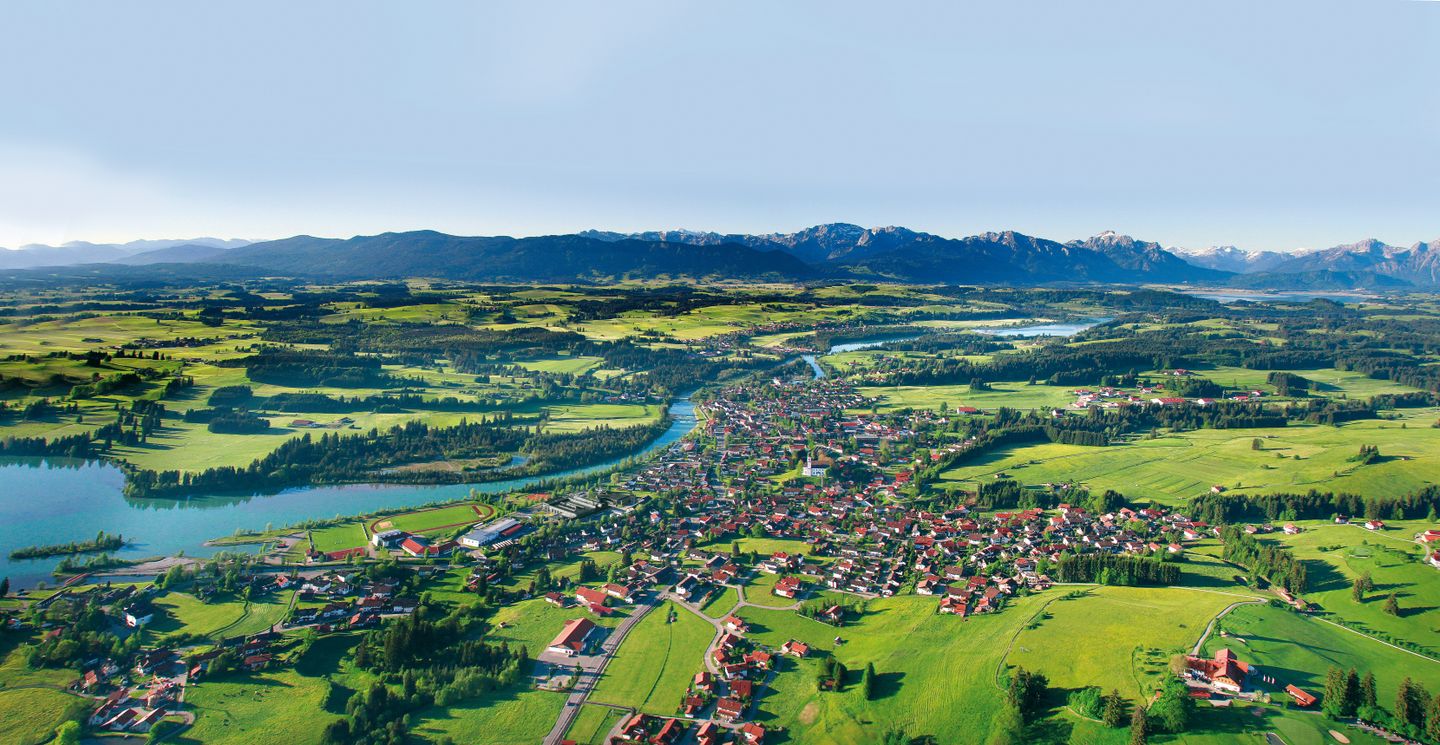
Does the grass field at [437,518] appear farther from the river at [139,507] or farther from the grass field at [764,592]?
the grass field at [764,592]

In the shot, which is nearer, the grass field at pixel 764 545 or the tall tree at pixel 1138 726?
the tall tree at pixel 1138 726

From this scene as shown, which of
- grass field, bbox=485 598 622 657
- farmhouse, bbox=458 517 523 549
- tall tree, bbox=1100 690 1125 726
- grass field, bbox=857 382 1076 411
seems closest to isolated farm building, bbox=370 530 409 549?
farmhouse, bbox=458 517 523 549

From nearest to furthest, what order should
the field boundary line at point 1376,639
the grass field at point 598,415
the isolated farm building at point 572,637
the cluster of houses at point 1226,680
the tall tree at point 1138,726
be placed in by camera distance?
the tall tree at point 1138,726
the cluster of houses at point 1226,680
the field boundary line at point 1376,639
the isolated farm building at point 572,637
the grass field at point 598,415

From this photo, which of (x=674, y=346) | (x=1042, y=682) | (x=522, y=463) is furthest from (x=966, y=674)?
(x=674, y=346)

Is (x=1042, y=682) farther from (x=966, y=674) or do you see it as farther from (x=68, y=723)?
(x=68, y=723)

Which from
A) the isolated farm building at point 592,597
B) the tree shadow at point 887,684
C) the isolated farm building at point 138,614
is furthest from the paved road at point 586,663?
the isolated farm building at point 138,614

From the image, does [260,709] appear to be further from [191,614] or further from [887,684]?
[887,684]

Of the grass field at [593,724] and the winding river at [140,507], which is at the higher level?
the winding river at [140,507]

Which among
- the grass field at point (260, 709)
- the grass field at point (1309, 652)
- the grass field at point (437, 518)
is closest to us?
the grass field at point (260, 709)

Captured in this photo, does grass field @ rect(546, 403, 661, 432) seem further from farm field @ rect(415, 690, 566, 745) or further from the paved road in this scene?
farm field @ rect(415, 690, 566, 745)
